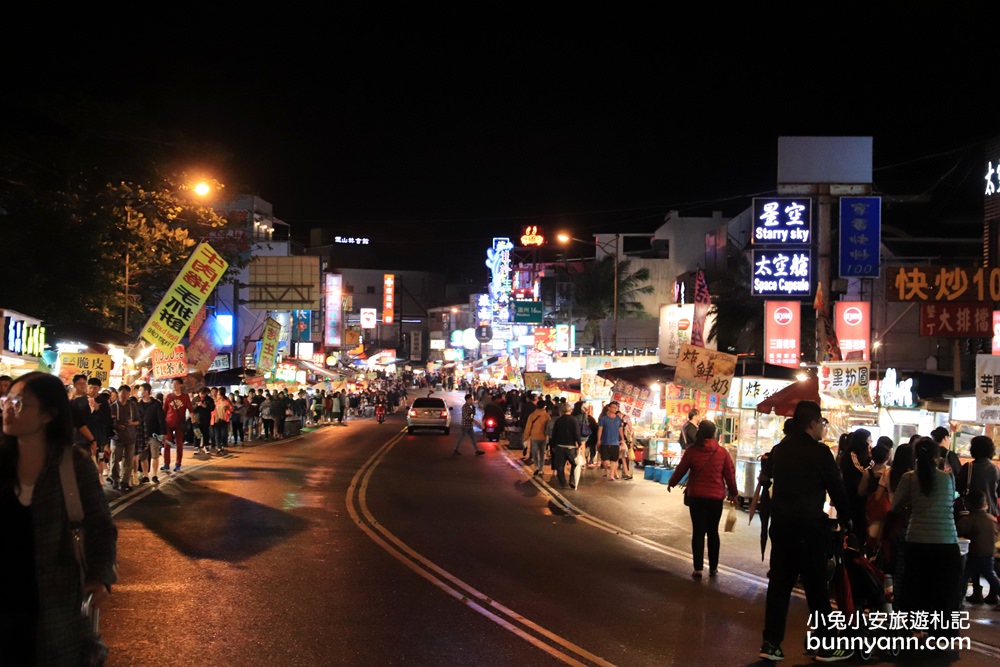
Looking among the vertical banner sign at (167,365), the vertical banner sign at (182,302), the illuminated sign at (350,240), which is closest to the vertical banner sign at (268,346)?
the vertical banner sign at (167,365)

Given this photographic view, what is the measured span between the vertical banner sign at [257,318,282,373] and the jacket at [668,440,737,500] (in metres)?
28.1

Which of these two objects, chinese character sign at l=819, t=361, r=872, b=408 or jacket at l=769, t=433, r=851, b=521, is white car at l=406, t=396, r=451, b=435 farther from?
jacket at l=769, t=433, r=851, b=521

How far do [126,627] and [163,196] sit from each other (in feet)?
59.5

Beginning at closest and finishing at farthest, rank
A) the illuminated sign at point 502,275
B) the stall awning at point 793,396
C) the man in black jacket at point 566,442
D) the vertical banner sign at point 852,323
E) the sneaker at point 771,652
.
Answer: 1. the sneaker at point 771,652
2. the stall awning at point 793,396
3. the man in black jacket at point 566,442
4. the vertical banner sign at point 852,323
5. the illuminated sign at point 502,275

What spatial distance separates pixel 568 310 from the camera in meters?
64.4

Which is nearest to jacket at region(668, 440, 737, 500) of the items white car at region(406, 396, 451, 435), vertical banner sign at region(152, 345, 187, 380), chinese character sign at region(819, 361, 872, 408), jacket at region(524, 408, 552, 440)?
chinese character sign at region(819, 361, 872, 408)

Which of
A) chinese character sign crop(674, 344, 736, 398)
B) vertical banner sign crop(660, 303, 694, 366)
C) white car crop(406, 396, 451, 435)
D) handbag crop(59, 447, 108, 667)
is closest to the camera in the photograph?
handbag crop(59, 447, 108, 667)

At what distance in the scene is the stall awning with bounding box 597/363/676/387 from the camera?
75.7ft

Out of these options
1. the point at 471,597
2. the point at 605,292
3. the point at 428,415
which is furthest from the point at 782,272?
the point at 605,292

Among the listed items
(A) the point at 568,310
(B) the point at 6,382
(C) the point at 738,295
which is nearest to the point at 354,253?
(A) the point at 568,310

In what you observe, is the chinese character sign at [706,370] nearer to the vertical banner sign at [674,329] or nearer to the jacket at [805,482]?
the jacket at [805,482]

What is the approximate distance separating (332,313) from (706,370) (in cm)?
5205

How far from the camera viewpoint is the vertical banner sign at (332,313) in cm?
6688

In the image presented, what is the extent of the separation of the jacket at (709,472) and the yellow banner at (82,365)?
1436 cm
